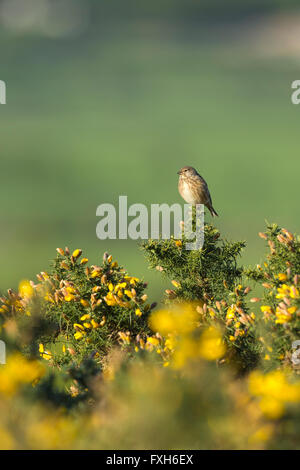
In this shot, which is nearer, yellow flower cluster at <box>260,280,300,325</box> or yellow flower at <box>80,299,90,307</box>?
yellow flower cluster at <box>260,280,300,325</box>

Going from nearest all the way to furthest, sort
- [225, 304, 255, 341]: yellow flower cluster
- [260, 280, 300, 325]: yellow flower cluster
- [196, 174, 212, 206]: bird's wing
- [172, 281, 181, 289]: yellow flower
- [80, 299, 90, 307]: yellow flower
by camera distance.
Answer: [260, 280, 300, 325]: yellow flower cluster, [225, 304, 255, 341]: yellow flower cluster, [80, 299, 90, 307]: yellow flower, [172, 281, 181, 289]: yellow flower, [196, 174, 212, 206]: bird's wing

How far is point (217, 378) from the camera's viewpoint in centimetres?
254

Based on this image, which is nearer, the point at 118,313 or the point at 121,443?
the point at 121,443

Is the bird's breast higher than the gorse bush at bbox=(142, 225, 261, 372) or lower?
higher

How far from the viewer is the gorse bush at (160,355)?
2.46 m

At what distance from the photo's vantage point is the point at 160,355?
3.95 m

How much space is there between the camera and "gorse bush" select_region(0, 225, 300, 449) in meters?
2.46

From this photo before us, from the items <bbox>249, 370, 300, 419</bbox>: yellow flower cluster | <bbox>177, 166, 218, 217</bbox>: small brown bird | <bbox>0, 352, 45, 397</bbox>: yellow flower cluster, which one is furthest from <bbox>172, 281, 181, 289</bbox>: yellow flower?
<bbox>177, 166, 218, 217</bbox>: small brown bird

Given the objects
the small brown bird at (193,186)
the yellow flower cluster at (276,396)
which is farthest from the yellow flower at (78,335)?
the small brown bird at (193,186)

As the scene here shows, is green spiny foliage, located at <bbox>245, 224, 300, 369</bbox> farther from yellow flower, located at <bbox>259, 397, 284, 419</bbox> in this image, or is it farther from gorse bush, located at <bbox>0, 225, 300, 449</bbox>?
yellow flower, located at <bbox>259, 397, 284, 419</bbox>

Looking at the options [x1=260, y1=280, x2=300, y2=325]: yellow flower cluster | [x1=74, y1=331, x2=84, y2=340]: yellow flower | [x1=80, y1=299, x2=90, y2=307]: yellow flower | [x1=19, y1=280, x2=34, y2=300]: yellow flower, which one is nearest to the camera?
[x1=260, y1=280, x2=300, y2=325]: yellow flower cluster

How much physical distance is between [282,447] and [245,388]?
0.34 m
